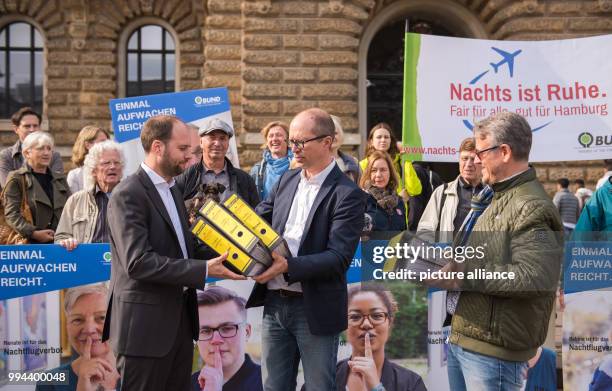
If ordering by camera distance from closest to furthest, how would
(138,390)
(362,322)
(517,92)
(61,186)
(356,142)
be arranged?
1. (138,390)
2. (362,322)
3. (61,186)
4. (517,92)
5. (356,142)

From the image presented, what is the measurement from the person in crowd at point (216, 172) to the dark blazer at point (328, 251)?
1.51 metres

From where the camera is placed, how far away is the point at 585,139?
711 centimetres

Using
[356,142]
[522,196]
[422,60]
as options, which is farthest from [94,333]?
[356,142]

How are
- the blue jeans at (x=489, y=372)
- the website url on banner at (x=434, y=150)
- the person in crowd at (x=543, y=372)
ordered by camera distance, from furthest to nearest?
the website url on banner at (x=434, y=150), the person in crowd at (x=543, y=372), the blue jeans at (x=489, y=372)

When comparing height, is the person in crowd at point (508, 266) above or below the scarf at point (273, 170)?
below

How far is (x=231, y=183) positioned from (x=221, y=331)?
101 centimetres

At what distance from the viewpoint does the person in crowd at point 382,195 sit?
6.35m

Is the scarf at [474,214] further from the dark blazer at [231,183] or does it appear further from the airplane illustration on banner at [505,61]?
the airplane illustration on banner at [505,61]

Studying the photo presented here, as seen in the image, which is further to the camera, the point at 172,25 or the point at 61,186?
the point at 172,25

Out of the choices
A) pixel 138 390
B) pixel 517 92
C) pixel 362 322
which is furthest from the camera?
pixel 517 92

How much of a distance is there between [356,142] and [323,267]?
30.5 ft

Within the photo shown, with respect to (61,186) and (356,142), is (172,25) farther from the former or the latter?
(61,186)

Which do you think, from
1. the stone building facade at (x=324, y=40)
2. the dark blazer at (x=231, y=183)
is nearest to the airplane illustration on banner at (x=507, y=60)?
the dark blazer at (x=231, y=183)

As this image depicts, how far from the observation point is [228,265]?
394 centimetres
